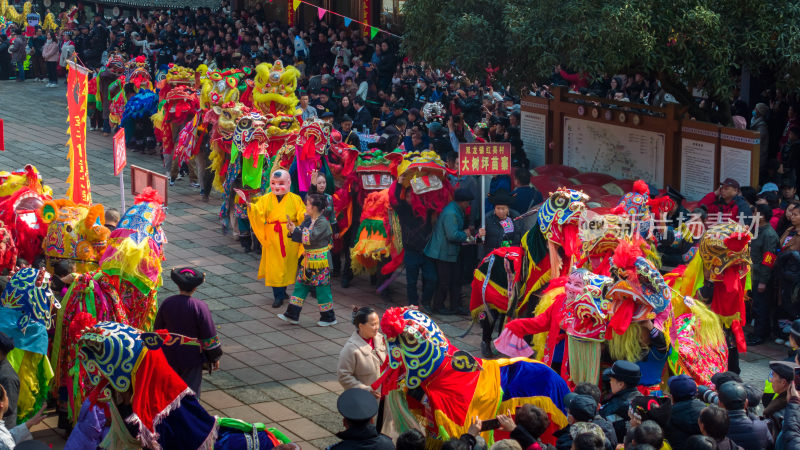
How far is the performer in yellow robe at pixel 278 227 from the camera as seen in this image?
11.8m

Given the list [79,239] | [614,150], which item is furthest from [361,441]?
[614,150]

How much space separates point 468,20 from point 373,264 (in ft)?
10.1

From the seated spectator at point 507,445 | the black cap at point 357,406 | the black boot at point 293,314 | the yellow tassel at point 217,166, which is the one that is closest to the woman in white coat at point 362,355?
the black cap at point 357,406

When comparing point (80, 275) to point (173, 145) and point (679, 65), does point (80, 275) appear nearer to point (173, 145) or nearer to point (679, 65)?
point (679, 65)

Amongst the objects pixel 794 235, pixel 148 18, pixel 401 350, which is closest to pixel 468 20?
pixel 794 235

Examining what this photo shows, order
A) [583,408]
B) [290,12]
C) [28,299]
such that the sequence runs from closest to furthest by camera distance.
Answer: [583,408], [28,299], [290,12]

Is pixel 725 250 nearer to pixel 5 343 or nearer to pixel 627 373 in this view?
pixel 627 373

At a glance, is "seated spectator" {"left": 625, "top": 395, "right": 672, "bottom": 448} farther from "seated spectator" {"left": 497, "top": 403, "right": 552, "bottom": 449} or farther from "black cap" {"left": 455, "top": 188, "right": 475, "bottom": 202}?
"black cap" {"left": 455, "top": 188, "right": 475, "bottom": 202}

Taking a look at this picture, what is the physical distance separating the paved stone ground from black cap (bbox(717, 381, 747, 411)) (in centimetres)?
332

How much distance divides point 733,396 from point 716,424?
18.3 inches

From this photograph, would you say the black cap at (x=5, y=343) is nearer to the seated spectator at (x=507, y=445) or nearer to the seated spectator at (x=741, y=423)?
the seated spectator at (x=507, y=445)

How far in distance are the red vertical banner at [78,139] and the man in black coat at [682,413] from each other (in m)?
7.44

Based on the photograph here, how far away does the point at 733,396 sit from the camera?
649cm

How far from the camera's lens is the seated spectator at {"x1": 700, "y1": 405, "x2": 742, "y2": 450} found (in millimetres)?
6086
